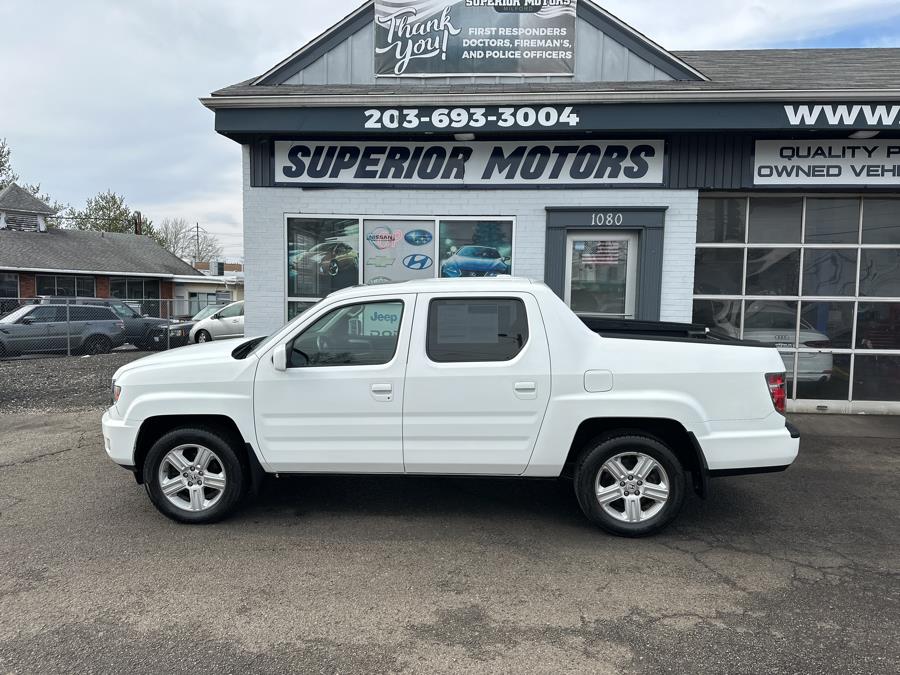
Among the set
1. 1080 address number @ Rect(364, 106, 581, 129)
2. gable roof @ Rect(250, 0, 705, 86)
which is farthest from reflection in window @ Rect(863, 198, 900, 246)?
1080 address number @ Rect(364, 106, 581, 129)

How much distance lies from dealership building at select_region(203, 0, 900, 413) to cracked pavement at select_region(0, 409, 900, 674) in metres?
3.45

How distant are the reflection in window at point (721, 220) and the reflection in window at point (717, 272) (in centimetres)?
17

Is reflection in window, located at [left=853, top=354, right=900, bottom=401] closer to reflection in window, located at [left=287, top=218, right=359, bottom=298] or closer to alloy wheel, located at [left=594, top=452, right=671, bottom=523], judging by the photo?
alloy wheel, located at [left=594, top=452, right=671, bottom=523]

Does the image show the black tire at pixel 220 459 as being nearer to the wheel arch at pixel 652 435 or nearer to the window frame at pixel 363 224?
the wheel arch at pixel 652 435

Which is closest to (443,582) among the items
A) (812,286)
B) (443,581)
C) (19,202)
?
(443,581)

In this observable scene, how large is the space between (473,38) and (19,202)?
30.9 metres

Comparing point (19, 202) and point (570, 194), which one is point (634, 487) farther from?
point (19, 202)

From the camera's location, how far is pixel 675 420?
4.16 metres

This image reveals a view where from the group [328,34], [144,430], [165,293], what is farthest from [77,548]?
[165,293]

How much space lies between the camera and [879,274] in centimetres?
836

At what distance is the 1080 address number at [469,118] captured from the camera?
7.37 metres

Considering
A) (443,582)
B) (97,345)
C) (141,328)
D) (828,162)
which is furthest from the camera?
(141,328)

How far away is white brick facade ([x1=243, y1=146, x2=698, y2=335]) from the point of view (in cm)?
799

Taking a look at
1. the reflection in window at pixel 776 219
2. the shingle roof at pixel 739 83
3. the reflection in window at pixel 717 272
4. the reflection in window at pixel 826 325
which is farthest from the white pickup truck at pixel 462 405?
the reflection in window at pixel 826 325
